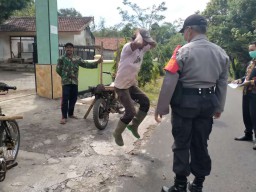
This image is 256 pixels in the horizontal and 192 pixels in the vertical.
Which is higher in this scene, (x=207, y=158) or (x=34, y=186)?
(x=207, y=158)

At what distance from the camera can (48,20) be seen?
856 cm

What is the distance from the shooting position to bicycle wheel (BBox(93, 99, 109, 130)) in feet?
18.7

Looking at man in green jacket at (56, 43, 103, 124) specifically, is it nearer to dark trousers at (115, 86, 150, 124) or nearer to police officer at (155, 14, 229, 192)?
dark trousers at (115, 86, 150, 124)

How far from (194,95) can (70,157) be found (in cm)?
220

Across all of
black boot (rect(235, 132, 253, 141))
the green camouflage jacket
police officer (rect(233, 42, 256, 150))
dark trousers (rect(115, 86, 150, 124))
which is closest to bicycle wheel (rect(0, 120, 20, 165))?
dark trousers (rect(115, 86, 150, 124))

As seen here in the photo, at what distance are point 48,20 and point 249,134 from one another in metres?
6.17

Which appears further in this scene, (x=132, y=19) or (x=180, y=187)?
(x=132, y=19)

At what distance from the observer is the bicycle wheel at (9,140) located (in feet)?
11.9

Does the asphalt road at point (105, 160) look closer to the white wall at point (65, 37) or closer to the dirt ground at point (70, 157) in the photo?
the dirt ground at point (70, 157)

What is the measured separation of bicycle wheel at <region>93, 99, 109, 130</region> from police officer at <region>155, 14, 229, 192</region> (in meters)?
2.53

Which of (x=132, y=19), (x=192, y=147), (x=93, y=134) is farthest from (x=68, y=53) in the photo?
(x=132, y=19)

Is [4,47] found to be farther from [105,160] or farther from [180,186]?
[180,186]

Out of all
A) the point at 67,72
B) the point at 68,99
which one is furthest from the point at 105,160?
the point at 67,72

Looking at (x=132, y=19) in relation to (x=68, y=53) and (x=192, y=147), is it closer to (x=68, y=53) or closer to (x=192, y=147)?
(x=68, y=53)
